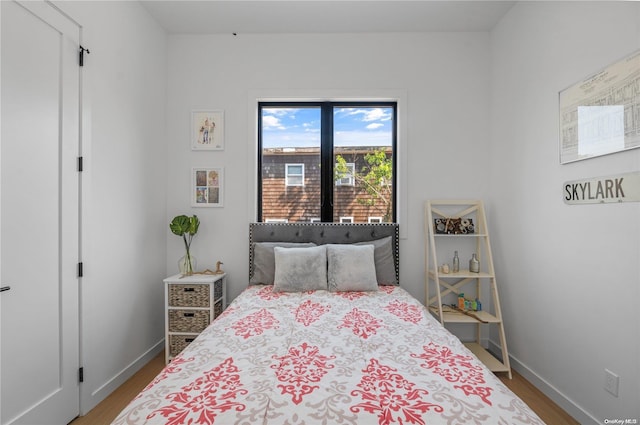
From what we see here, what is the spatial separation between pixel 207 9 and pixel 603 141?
10.1 ft

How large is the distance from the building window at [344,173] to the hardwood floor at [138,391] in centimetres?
219

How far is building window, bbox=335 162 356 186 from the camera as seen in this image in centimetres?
316

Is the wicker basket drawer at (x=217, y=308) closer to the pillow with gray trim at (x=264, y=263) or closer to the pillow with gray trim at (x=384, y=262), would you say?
the pillow with gray trim at (x=264, y=263)

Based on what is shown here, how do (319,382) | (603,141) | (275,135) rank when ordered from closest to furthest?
1. (319,382)
2. (603,141)
3. (275,135)

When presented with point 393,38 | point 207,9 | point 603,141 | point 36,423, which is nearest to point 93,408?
point 36,423

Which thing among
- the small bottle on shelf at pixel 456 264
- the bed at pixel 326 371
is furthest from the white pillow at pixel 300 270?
the small bottle on shelf at pixel 456 264

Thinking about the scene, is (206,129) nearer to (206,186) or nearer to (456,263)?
(206,186)

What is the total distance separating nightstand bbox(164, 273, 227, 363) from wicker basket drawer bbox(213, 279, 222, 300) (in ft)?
0.14

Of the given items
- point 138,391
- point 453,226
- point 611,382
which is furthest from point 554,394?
point 138,391

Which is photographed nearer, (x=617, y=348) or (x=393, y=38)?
(x=617, y=348)

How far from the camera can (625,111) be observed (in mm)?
1640

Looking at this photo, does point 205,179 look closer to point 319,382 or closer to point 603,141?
point 319,382

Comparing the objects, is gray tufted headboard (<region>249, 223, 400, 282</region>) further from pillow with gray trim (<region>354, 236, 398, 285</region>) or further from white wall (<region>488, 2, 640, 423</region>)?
white wall (<region>488, 2, 640, 423</region>)

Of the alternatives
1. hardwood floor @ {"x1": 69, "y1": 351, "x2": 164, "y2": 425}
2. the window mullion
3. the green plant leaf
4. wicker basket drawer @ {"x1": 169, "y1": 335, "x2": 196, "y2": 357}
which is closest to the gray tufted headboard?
the window mullion
